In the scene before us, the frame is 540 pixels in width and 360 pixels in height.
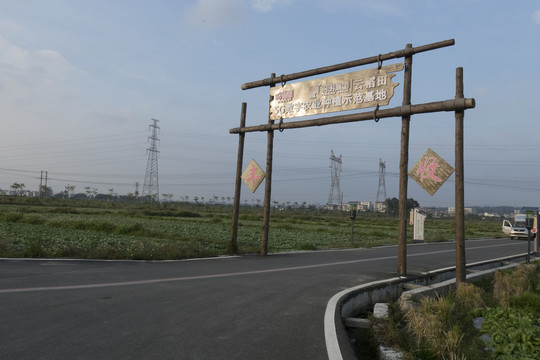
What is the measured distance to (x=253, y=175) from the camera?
1544 cm

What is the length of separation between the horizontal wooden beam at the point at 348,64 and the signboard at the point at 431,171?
2928 mm

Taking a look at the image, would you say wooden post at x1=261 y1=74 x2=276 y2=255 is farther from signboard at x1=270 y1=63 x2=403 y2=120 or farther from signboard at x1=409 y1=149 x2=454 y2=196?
signboard at x1=409 y1=149 x2=454 y2=196

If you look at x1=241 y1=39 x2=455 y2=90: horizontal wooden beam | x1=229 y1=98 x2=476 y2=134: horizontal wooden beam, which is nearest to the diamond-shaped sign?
x1=229 y1=98 x2=476 y2=134: horizontal wooden beam

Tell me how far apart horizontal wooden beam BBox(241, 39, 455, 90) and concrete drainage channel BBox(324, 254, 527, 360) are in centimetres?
625

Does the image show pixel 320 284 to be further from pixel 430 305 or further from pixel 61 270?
pixel 61 270

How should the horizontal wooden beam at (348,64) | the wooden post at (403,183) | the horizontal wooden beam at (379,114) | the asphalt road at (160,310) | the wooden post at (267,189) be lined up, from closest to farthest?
the asphalt road at (160,310), the horizontal wooden beam at (379,114), the horizontal wooden beam at (348,64), the wooden post at (403,183), the wooden post at (267,189)

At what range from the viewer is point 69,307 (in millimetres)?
5883

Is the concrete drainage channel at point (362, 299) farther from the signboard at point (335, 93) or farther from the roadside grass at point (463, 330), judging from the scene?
the signboard at point (335, 93)

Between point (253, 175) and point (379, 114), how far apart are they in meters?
5.69

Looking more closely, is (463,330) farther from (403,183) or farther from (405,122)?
(405,122)

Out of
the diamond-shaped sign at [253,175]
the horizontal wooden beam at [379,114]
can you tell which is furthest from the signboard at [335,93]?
the diamond-shaped sign at [253,175]

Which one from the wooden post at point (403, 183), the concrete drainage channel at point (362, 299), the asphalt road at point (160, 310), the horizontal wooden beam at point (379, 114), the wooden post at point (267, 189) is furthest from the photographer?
the wooden post at point (267, 189)

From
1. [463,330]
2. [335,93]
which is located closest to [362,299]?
[463,330]

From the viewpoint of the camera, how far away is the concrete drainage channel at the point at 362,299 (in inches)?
192
